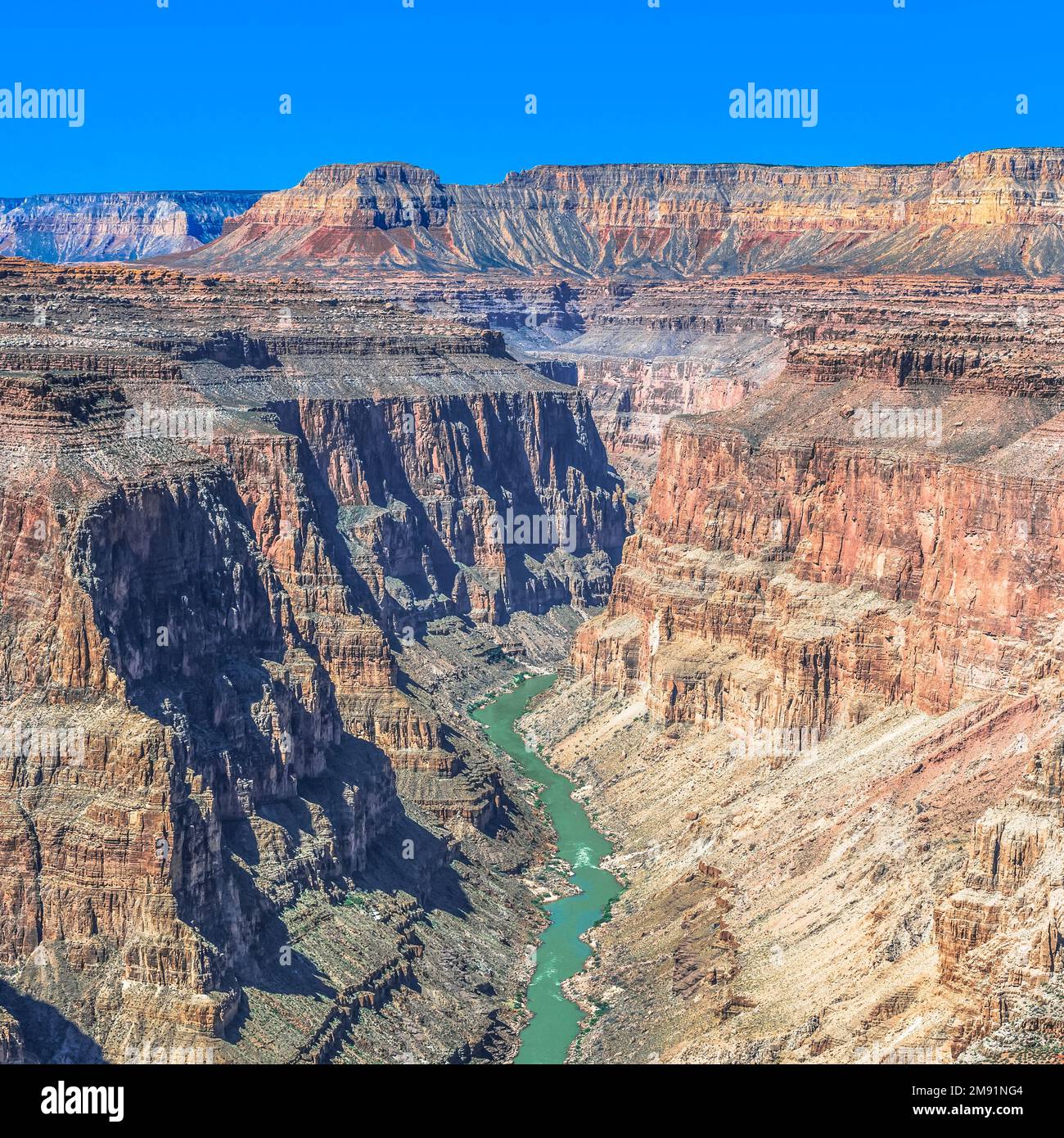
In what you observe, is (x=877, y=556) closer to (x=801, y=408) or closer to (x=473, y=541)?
(x=801, y=408)

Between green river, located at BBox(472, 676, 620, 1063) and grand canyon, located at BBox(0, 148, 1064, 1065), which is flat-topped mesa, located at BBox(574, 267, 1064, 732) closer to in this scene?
grand canyon, located at BBox(0, 148, 1064, 1065)

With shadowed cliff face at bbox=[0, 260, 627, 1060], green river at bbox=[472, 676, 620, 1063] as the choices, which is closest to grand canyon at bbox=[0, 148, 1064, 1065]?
shadowed cliff face at bbox=[0, 260, 627, 1060]

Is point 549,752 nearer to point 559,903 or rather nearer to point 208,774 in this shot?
point 559,903

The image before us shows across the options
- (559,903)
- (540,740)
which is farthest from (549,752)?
(559,903)

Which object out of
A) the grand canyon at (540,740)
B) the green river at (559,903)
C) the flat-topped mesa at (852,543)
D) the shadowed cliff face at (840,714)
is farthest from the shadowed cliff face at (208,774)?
the flat-topped mesa at (852,543)

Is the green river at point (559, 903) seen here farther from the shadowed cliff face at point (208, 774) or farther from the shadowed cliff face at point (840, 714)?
the shadowed cliff face at point (840, 714)

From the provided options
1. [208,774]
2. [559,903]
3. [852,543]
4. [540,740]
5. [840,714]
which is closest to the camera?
[208,774]
